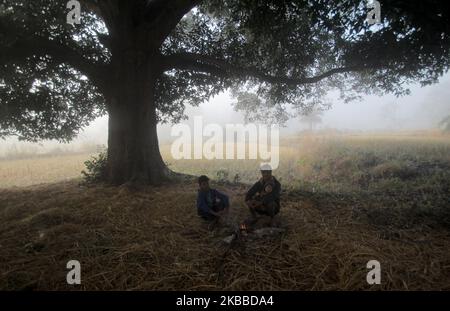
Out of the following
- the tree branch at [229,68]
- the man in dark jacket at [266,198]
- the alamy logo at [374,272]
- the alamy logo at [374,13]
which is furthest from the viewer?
the tree branch at [229,68]

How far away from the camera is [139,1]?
311 inches

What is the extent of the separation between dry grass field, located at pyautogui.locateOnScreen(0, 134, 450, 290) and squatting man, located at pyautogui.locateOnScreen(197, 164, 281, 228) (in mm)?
264

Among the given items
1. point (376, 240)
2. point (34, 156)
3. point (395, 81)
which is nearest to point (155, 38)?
point (376, 240)

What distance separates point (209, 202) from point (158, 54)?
5.49m

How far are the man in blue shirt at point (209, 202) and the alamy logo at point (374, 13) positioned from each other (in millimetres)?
5251

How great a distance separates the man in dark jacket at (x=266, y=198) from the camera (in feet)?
17.3

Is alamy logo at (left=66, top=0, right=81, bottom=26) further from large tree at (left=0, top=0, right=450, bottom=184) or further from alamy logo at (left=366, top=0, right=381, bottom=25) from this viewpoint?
alamy logo at (left=366, top=0, right=381, bottom=25)

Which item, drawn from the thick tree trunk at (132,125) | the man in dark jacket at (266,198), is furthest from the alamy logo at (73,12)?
the man in dark jacket at (266,198)

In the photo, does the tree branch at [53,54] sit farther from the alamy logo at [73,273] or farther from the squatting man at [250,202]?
the alamy logo at [73,273]

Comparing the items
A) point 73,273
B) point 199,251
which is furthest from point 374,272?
point 73,273

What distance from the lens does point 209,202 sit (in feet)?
17.8

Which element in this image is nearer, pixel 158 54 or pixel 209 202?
pixel 209 202

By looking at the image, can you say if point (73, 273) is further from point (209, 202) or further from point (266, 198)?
point (266, 198)
